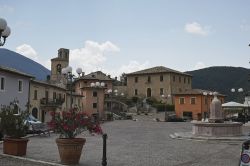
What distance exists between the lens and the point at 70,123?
12.2 metres

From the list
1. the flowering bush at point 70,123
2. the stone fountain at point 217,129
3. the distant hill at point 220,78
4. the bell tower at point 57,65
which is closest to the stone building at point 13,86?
the stone fountain at point 217,129

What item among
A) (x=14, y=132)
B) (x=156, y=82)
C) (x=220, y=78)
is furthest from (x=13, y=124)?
(x=220, y=78)

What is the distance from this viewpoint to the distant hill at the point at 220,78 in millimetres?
129750

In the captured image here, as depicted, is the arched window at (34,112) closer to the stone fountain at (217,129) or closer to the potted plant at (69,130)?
the stone fountain at (217,129)

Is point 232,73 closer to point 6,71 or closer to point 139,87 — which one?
point 139,87

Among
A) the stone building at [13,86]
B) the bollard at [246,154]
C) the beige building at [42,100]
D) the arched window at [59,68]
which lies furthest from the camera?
the arched window at [59,68]

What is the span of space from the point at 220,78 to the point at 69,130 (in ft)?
427

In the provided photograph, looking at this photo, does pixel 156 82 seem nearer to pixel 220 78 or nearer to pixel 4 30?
pixel 220 78

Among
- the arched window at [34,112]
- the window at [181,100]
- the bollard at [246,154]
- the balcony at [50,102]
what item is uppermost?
the window at [181,100]

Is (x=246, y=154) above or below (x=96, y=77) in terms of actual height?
below

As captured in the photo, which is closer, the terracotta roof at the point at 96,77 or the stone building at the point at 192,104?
the stone building at the point at 192,104

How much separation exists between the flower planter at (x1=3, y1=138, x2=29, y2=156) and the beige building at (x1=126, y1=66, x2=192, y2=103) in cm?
7569

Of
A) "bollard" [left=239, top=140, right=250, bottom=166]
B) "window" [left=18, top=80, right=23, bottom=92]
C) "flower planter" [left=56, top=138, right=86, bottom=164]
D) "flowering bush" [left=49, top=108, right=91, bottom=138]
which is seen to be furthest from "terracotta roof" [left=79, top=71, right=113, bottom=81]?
"bollard" [left=239, top=140, right=250, bottom=166]

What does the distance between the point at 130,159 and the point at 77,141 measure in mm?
2914
